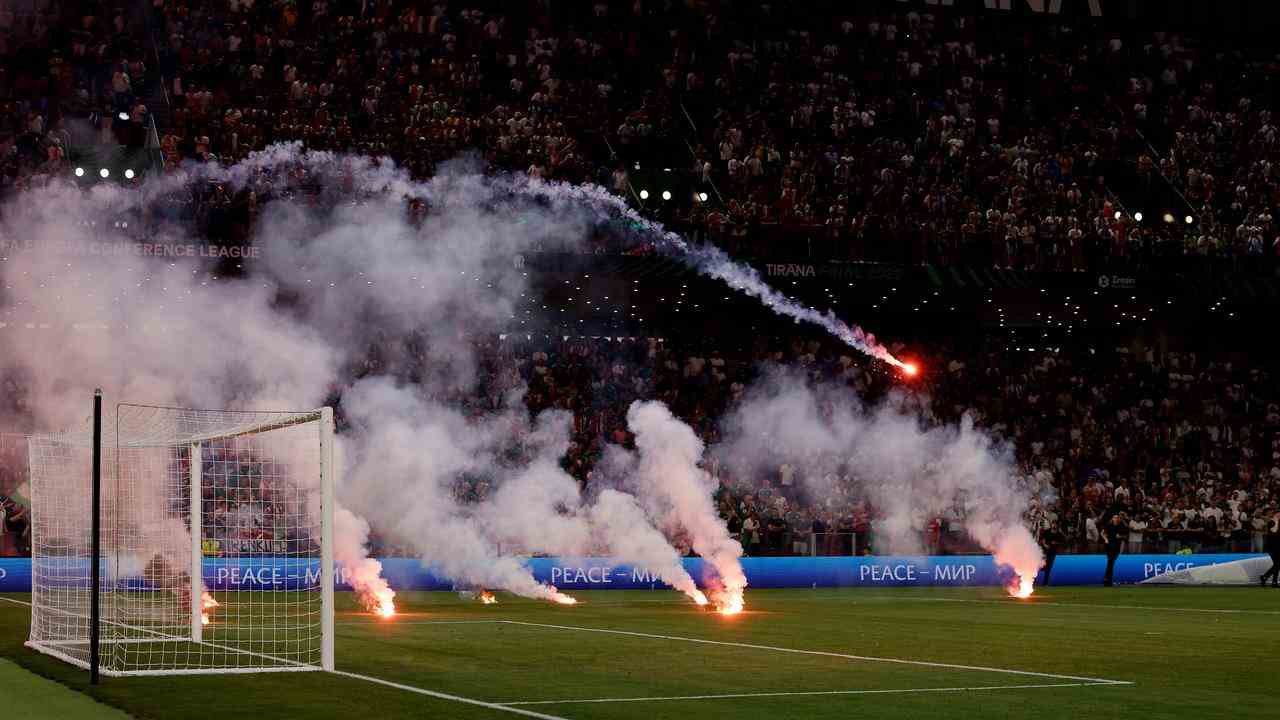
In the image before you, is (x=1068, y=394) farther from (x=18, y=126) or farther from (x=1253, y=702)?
(x=1253, y=702)

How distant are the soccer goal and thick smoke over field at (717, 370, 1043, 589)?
13.4 meters

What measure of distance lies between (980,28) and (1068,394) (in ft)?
44.0

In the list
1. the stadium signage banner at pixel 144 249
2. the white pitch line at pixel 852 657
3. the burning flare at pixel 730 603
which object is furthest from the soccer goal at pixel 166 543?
the burning flare at pixel 730 603

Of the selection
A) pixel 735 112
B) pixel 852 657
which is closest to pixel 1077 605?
pixel 852 657

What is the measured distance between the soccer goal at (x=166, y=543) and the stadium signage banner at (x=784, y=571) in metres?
0.90

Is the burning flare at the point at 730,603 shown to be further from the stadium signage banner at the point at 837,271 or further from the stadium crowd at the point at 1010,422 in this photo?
the stadium signage banner at the point at 837,271

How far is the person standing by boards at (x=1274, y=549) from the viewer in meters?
35.2

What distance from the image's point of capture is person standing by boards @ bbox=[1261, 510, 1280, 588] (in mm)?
35156

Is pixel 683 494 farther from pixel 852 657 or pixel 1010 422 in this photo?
pixel 1010 422

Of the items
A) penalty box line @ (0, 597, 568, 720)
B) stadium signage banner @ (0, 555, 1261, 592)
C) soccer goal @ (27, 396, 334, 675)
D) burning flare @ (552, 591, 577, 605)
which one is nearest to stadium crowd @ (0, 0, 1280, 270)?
stadium signage banner @ (0, 555, 1261, 592)

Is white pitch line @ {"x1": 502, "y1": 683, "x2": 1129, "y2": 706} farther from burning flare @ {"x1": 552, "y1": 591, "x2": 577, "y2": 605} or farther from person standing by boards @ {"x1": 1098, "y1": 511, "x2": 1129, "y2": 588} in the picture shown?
person standing by boards @ {"x1": 1098, "y1": 511, "x2": 1129, "y2": 588}

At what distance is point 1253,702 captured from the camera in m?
13.3

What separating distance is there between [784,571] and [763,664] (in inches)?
773

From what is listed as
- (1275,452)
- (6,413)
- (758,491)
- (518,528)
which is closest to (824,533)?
(758,491)
